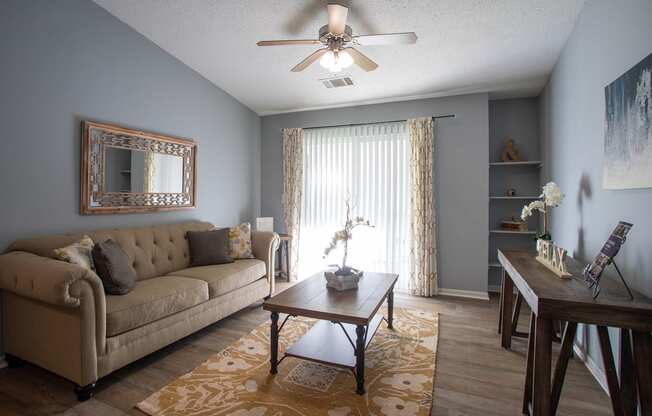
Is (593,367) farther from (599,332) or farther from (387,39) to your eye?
(387,39)

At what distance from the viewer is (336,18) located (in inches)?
88.0

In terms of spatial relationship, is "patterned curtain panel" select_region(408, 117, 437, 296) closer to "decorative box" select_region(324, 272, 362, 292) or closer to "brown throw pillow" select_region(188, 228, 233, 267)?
"decorative box" select_region(324, 272, 362, 292)

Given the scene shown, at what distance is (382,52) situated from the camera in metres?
3.16

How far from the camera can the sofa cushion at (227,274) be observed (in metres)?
2.84

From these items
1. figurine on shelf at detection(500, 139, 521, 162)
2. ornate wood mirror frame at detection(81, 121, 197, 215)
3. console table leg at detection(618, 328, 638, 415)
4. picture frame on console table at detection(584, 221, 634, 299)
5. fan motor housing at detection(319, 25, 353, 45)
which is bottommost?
console table leg at detection(618, 328, 638, 415)

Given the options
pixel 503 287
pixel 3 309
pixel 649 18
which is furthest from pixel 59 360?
pixel 649 18

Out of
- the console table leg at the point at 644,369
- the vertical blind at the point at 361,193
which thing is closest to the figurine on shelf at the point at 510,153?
the vertical blind at the point at 361,193

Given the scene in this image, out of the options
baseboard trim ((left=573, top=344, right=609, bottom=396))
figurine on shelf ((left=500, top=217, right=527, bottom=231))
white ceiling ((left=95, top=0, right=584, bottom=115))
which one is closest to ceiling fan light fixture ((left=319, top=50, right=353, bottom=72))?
white ceiling ((left=95, top=0, right=584, bottom=115))

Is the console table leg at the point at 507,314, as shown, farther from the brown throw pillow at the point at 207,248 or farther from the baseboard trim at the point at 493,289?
the brown throw pillow at the point at 207,248

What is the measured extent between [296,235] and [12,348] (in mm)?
3168

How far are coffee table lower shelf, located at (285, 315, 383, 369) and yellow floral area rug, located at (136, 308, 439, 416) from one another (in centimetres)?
16

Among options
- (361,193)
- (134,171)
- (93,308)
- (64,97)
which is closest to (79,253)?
(93,308)

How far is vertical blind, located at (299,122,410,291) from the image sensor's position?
169 inches

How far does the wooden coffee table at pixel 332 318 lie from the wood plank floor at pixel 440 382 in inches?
22.4
